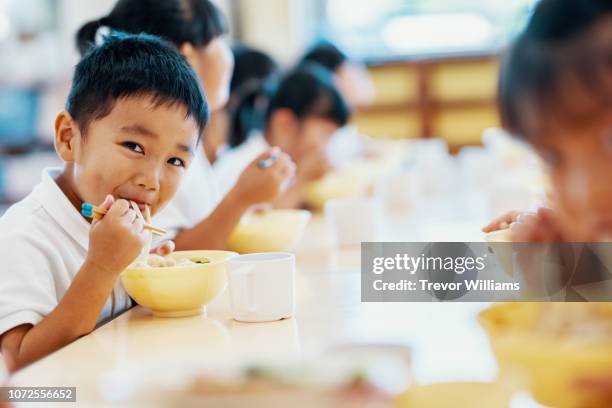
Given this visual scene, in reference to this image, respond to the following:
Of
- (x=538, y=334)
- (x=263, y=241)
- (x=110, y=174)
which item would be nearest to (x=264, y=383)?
(x=538, y=334)

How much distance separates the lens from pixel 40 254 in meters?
0.98

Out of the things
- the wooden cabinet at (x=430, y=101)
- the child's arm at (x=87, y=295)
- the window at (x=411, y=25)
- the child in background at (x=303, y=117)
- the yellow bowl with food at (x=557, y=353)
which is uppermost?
the window at (x=411, y=25)

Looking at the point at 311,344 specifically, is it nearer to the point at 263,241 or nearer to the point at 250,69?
the point at 263,241

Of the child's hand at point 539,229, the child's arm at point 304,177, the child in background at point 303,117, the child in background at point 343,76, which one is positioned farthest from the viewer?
the child in background at point 343,76

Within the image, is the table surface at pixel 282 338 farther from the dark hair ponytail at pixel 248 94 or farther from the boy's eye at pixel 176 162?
the dark hair ponytail at pixel 248 94

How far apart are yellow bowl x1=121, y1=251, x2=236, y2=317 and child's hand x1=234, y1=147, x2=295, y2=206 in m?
0.47

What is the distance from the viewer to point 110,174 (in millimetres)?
1062

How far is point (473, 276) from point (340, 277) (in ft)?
0.92

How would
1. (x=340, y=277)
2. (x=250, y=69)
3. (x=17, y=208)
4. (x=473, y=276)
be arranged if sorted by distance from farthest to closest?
(x=250, y=69) < (x=340, y=277) < (x=17, y=208) < (x=473, y=276)

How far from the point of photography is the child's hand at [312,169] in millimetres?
2195

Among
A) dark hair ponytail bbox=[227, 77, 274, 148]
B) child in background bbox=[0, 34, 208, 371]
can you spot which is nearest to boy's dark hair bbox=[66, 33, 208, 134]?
child in background bbox=[0, 34, 208, 371]

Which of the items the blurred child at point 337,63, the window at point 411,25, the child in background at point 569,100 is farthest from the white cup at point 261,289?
the window at point 411,25

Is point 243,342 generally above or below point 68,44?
below

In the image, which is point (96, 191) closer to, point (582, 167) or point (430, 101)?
point (582, 167)
